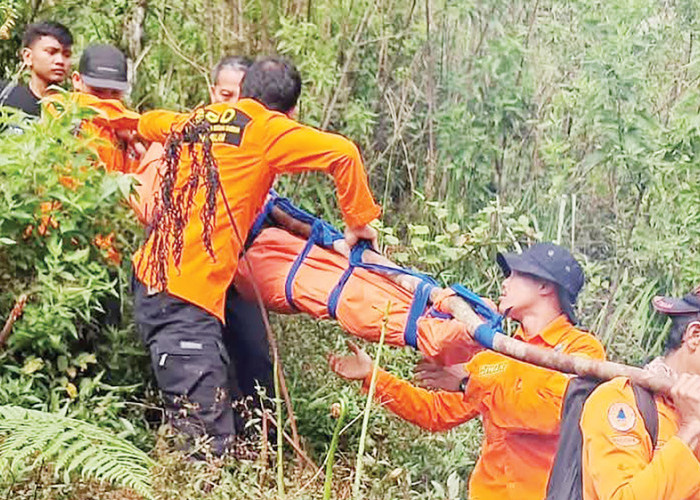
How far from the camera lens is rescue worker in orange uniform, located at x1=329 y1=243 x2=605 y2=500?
4383mm

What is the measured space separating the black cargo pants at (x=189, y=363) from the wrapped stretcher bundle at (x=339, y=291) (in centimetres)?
31

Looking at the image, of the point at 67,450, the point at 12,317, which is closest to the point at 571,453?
the point at 67,450

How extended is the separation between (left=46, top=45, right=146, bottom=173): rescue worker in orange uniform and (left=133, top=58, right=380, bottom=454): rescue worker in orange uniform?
559mm

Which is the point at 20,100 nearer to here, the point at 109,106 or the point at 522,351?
the point at 109,106

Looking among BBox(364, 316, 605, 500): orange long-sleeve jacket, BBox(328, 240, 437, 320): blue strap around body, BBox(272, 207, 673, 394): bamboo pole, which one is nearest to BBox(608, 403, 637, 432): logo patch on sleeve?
BBox(272, 207, 673, 394): bamboo pole

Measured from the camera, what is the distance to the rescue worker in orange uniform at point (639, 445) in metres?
3.16

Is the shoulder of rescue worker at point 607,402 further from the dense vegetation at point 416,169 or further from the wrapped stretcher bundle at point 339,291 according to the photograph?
the dense vegetation at point 416,169

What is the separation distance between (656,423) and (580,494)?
0.32 metres

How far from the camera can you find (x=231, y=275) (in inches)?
208

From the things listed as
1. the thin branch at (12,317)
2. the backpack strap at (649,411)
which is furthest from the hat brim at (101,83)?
the backpack strap at (649,411)

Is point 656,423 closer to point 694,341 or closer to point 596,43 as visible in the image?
point 694,341

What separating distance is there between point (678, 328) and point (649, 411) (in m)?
0.37

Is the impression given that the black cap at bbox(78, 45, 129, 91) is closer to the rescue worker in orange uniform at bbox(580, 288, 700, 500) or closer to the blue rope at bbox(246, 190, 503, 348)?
the blue rope at bbox(246, 190, 503, 348)

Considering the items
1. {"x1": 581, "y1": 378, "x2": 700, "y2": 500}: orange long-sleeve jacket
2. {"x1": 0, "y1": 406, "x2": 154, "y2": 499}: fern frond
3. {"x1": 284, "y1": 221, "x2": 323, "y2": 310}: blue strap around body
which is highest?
{"x1": 581, "y1": 378, "x2": 700, "y2": 500}: orange long-sleeve jacket
